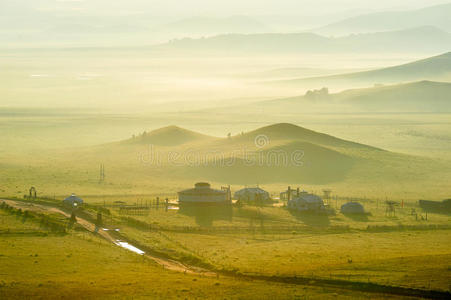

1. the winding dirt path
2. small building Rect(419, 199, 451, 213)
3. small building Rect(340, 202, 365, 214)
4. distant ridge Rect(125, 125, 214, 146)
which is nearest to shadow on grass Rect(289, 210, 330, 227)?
small building Rect(340, 202, 365, 214)

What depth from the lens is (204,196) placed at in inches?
2785

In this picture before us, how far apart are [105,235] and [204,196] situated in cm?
1644

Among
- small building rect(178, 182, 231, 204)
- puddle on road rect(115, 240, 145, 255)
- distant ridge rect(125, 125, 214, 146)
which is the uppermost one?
distant ridge rect(125, 125, 214, 146)

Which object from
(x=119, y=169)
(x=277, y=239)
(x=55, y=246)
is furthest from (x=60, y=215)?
(x=119, y=169)

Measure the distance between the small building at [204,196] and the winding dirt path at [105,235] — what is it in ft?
38.7

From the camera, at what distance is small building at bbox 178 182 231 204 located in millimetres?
70625

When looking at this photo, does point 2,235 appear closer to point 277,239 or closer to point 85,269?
point 85,269

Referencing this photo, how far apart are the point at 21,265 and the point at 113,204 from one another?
28.4 meters

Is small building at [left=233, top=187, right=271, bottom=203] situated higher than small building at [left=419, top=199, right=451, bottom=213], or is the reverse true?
small building at [left=233, top=187, right=271, bottom=203]

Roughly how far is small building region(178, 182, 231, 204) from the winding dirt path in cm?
1179

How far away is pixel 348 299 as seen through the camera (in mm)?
38219

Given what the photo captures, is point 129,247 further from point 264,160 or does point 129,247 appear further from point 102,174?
point 264,160

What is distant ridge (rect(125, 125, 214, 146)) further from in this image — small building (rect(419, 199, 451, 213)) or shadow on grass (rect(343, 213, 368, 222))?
shadow on grass (rect(343, 213, 368, 222))

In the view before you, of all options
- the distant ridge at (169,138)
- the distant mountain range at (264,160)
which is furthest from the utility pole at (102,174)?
the distant ridge at (169,138)
